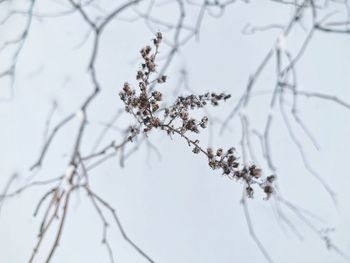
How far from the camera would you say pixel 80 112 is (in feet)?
5.39

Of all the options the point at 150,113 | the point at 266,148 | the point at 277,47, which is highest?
the point at 150,113

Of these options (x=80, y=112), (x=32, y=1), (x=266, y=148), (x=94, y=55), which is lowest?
(x=80, y=112)

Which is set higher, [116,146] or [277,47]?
[277,47]

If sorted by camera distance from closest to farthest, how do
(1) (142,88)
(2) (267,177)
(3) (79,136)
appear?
(3) (79,136)
(2) (267,177)
(1) (142,88)

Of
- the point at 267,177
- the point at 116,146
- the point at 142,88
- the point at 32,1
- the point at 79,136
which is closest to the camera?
the point at 79,136

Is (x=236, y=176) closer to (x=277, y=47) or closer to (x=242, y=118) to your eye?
(x=242, y=118)

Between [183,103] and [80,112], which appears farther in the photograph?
[183,103]

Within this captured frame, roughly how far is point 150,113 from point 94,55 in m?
0.81

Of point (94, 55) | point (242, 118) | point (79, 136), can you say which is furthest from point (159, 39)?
point (79, 136)

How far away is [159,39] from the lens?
2.46 m

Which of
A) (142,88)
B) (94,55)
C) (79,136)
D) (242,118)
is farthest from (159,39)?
(79,136)

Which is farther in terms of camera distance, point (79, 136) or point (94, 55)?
point (94, 55)

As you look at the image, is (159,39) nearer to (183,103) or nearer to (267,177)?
(183,103)

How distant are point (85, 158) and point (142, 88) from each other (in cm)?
104
